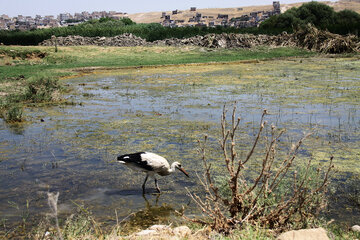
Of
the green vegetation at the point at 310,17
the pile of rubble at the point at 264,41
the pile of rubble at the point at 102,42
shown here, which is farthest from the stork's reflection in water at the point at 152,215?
the green vegetation at the point at 310,17

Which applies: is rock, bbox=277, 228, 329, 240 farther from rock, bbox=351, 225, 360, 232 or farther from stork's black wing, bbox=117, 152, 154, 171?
stork's black wing, bbox=117, 152, 154, 171

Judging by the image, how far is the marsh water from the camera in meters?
7.30

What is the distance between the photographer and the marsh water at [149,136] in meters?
7.30

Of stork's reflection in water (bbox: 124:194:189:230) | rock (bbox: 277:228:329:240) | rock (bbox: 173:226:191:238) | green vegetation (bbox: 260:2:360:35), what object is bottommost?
stork's reflection in water (bbox: 124:194:189:230)

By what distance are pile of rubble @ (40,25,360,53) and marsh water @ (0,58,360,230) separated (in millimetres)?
18501

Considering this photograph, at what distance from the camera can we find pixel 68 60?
33719mm

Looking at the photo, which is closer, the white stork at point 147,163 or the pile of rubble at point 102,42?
the white stork at point 147,163

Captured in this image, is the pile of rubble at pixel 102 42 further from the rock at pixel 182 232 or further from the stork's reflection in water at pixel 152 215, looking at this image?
the rock at pixel 182 232

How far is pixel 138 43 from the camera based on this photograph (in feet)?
156

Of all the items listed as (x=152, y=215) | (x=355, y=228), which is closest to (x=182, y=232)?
(x=152, y=215)

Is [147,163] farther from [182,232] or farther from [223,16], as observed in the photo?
[223,16]

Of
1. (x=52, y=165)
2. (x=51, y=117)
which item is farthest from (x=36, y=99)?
(x=52, y=165)

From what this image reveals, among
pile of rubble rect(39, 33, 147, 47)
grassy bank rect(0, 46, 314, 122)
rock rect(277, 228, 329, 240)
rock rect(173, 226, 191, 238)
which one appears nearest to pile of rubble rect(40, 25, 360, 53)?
pile of rubble rect(39, 33, 147, 47)

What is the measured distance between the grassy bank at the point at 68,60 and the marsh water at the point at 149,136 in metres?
1.52
